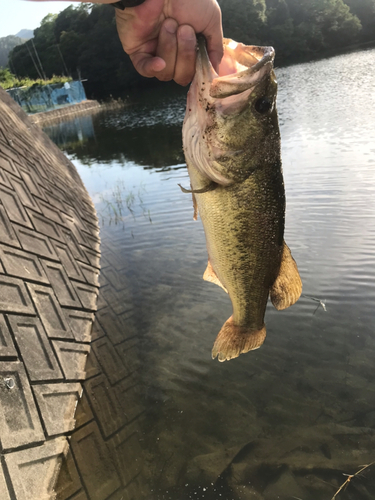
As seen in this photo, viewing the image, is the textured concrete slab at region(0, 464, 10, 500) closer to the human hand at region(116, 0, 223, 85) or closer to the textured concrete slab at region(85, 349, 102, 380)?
the textured concrete slab at region(85, 349, 102, 380)

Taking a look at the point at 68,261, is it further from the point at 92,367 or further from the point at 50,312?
the point at 92,367

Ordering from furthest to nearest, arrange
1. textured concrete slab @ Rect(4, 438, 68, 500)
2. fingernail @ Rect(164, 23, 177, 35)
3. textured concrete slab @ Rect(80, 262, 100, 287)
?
textured concrete slab @ Rect(80, 262, 100, 287)
textured concrete slab @ Rect(4, 438, 68, 500)
fingernail @ Rect(164, 23, 177, 35)

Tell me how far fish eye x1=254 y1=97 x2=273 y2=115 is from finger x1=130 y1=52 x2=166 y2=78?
63 centimetres

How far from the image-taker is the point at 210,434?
3.73 metres

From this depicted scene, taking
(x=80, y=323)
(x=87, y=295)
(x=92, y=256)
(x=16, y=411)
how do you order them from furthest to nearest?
(x=92, y=256) → (x=87, y=295) → (x=80, y=323) → (x=16, y=411)

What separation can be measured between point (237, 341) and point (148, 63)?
225 cm

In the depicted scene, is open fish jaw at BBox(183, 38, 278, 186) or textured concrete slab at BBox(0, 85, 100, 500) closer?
open fish jaw at BBox(183, 38, 278, 186)

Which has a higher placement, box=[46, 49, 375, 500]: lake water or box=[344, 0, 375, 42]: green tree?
box=[344, 0, 375, 42]: green tree

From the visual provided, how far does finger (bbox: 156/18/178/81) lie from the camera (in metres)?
2.20

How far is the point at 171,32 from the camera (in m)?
2.20

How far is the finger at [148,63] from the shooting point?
87.0 inches

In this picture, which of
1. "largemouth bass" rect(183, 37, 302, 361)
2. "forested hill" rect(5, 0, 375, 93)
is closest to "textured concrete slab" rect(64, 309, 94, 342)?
"largemouth bass" rect(183, 37, 302, 361)

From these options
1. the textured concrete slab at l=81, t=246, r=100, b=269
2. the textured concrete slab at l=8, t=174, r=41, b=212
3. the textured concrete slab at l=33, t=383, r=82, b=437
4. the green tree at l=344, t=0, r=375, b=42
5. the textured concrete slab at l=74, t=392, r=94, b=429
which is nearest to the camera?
the textured concrete slab at l=33, t=383, r=82, b=437

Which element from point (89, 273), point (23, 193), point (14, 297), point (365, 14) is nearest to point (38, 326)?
point (14, 297)
